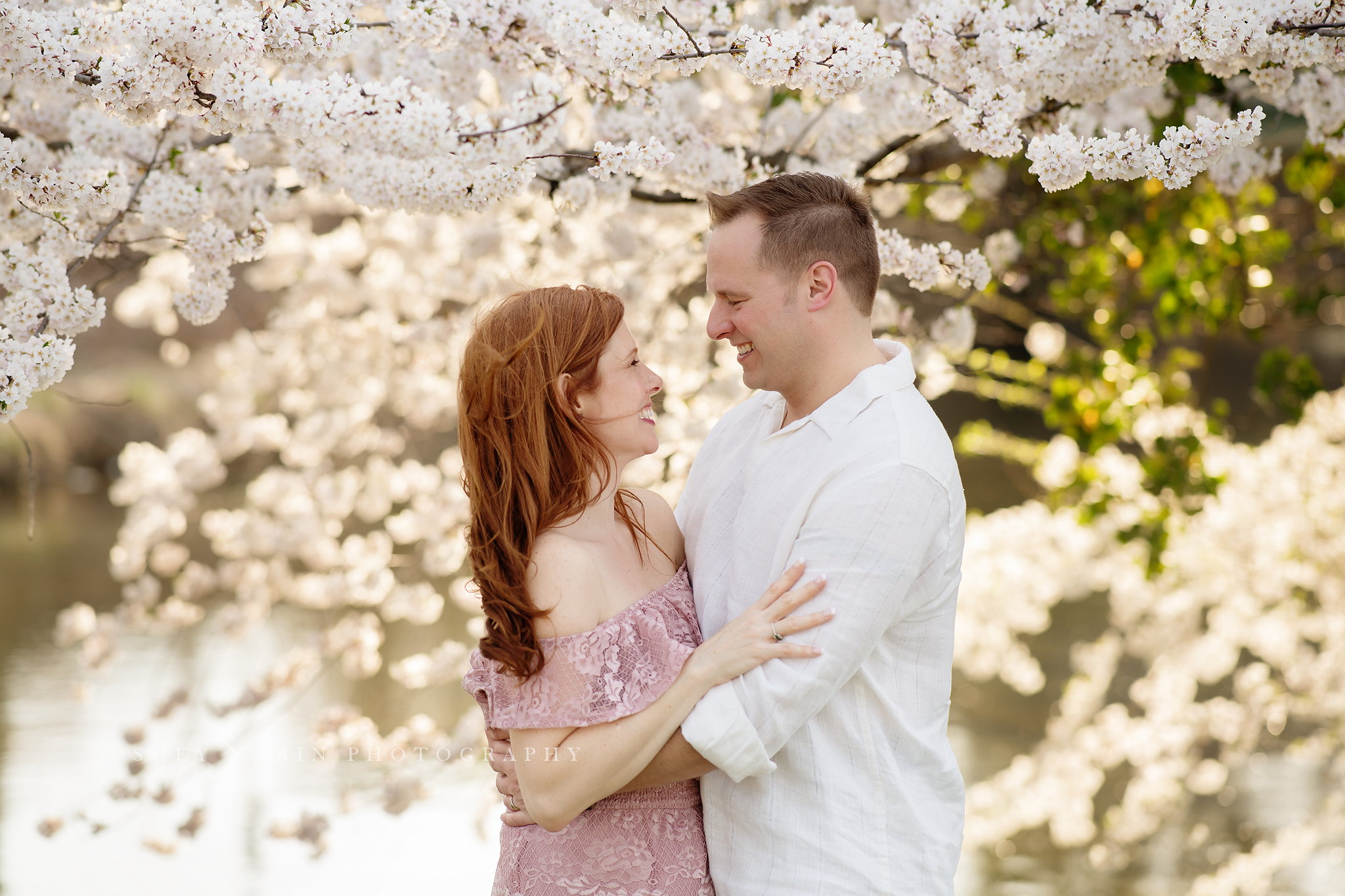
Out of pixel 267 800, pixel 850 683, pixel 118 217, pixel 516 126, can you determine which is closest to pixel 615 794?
pixel 850 683

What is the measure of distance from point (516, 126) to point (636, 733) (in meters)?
1.12

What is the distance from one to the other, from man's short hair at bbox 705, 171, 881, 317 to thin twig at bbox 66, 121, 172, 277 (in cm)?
112

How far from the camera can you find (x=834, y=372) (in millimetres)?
1839

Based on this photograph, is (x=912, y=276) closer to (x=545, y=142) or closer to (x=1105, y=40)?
(x=1105, y=40)

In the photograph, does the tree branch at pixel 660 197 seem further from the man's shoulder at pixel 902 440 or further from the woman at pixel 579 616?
the man's shoulder at pixel 902 440

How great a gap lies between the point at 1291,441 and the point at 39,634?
749 centimetres

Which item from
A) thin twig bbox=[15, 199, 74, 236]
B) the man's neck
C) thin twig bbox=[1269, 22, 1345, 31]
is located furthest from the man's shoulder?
thin twig bbox=[15, 199, 74, 236]

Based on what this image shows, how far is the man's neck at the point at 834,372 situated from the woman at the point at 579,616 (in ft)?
0.84

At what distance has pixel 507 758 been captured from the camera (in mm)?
1884

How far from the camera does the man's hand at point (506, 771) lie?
1.87m

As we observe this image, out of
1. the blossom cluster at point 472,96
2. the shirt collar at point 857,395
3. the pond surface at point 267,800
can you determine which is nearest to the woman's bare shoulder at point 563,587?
the shirt collar at point 857,395

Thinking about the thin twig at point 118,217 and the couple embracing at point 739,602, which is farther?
the thin twig at point 118,217

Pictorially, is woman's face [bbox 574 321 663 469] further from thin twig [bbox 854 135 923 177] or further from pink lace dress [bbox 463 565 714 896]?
thin twig [bbox 854 135 923 177]

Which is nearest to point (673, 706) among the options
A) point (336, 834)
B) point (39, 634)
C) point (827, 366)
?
point (827, 366)
